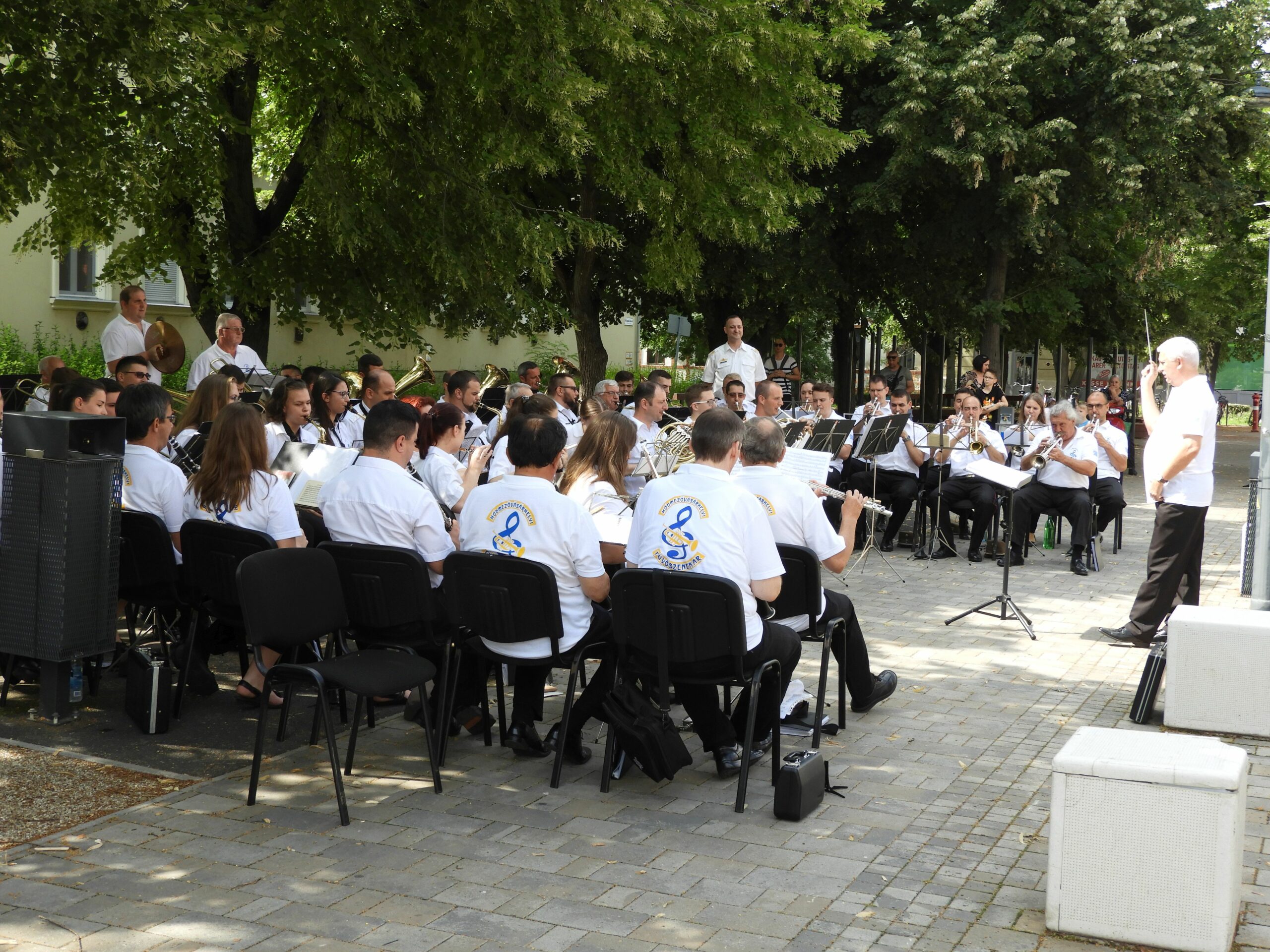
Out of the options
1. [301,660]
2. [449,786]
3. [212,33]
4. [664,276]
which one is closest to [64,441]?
[301,660]

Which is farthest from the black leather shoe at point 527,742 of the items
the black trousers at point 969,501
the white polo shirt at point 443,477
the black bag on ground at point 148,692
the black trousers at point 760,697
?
the black trousers at point 969,501

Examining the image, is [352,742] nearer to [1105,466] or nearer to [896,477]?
[896,477]

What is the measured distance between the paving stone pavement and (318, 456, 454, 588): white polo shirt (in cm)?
98

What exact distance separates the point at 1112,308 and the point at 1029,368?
22.1 ft

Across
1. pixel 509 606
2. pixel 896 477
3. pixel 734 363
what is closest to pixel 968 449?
pixel 896 477

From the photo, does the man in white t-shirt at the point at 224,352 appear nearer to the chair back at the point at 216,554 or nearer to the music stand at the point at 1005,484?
the chair back at the point at 216,554

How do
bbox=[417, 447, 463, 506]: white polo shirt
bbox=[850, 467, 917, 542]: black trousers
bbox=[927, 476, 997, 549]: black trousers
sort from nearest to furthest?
bbox=[417, 447, 463, 506]: white polo shirt < bbox=[927, 476, 997, 549]: black trousers < bbox=[850, 467, 917, 542]: black trousers

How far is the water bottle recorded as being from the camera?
21.7ft

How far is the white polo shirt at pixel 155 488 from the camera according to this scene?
682 cm

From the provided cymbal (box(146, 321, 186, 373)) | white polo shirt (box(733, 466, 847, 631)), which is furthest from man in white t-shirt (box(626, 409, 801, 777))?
cymbal (box(146, 321, 186, 373))

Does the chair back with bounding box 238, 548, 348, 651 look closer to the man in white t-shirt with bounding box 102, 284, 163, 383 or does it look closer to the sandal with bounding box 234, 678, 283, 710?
the sandal with bounding box 234, 678, 283, 710

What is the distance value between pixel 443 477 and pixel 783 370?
499 inches

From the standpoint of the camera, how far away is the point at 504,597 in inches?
→ 219

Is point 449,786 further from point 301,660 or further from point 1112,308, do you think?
point 1112,308
